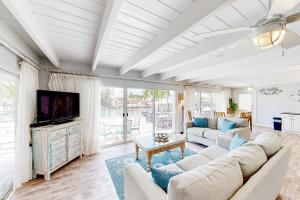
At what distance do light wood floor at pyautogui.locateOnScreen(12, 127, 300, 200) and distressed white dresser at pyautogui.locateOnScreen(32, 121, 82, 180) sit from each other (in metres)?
0.18

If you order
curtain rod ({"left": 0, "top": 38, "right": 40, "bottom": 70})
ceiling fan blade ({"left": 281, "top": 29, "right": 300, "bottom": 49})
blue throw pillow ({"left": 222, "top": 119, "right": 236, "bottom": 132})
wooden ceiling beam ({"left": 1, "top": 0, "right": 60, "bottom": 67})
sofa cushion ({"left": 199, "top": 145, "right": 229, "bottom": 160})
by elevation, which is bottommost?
sofa cushion ({"left": 199, "top": 145, "right": 229, "bottom": 160})

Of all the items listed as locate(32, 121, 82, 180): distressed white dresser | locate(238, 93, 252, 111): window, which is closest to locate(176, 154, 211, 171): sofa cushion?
locate(32, 121, 82, 180): distressed white dresser

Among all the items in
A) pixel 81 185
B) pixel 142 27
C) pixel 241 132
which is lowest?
pixel 81 185

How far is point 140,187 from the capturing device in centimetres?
117

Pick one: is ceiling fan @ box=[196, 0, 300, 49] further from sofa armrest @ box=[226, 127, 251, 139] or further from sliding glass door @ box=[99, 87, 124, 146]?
sliding glass door @ box=[99, 87, 124, 146]

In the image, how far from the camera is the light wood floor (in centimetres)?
199

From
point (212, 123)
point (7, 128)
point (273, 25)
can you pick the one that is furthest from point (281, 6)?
point (212, 123)

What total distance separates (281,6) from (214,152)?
2094 millimetres

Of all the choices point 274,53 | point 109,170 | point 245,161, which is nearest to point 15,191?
point 109,170

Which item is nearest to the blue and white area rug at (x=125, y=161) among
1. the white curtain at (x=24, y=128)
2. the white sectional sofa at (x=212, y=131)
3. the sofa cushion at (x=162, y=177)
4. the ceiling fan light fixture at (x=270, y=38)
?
the white sectional sofa at (x=212, y=131)

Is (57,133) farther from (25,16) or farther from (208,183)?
(208,183)

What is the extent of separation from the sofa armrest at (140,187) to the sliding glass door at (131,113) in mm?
2695

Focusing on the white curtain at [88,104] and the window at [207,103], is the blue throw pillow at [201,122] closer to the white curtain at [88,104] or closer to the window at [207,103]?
the window at [207,103]

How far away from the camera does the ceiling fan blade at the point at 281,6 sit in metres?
0.93
